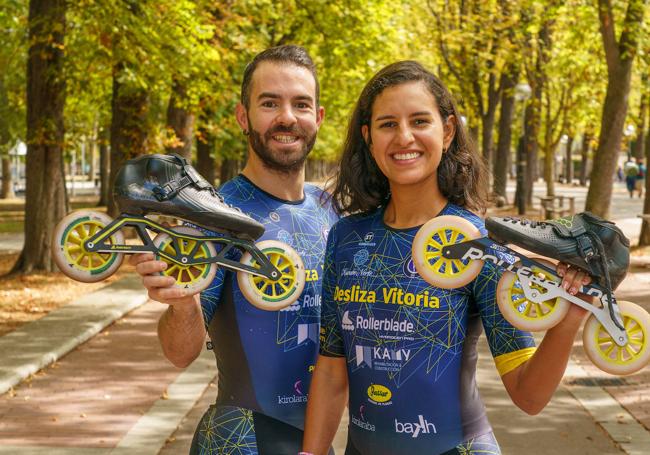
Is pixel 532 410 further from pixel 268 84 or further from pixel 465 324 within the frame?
pixel 268 84

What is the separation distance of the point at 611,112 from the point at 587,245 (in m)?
16.1

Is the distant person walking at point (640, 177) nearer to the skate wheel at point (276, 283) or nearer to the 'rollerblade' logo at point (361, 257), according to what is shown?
the 'rollerblade' logo at point (361, 257)

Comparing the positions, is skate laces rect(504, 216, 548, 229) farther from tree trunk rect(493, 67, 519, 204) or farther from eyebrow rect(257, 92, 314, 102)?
tree trunk rect(493, 67, 519, 204)

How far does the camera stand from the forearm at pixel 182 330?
287 centimetres

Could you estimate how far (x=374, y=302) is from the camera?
107 inches

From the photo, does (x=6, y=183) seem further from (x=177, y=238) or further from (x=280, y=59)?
(x=177, y=238)

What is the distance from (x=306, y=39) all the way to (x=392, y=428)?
889 inches

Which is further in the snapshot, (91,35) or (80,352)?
(91,35)

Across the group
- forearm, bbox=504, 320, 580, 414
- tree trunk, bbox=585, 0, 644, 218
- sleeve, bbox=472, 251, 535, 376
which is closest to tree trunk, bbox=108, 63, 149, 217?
tree trunk, bbox=585, 0, 644, 218

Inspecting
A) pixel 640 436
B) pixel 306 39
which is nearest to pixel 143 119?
pixel 306 39

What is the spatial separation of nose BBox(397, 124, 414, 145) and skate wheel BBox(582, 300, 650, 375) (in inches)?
28.2

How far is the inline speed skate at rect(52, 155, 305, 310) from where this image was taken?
2.53 metres

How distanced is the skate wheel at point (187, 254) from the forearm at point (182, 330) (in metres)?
0.21

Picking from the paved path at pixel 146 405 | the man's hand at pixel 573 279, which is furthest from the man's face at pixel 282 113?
the paved path at pixel 146 405
